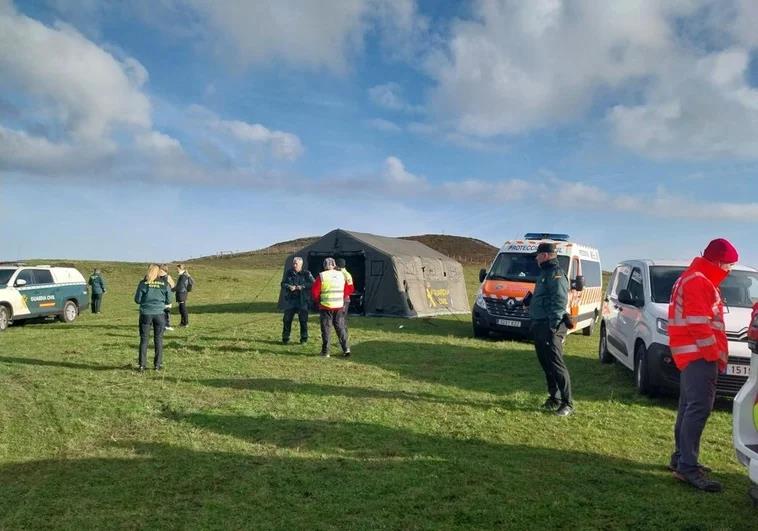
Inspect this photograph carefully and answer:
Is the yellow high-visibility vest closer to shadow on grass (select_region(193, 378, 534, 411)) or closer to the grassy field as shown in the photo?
the grassy field

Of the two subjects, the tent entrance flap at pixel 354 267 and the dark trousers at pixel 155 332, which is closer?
the dark trousers at pixel 155 332

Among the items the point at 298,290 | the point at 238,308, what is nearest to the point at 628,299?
the point at 298,290

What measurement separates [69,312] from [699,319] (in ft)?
57.2

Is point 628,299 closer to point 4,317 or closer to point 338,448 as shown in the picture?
point 338,448

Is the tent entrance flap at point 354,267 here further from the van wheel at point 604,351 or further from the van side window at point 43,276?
the van wheel at point 604,351

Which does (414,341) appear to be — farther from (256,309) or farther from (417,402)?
(256,309)

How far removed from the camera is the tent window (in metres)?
17.7

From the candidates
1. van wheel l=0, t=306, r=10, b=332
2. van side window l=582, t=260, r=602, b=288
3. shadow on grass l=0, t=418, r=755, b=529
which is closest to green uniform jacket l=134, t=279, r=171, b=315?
shadow on grass l=0, t=418, r=755, b=529

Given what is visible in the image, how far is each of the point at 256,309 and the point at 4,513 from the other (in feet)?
56.8

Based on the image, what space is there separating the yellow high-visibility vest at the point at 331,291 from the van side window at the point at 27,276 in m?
10.3

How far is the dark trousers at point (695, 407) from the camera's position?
4.54m

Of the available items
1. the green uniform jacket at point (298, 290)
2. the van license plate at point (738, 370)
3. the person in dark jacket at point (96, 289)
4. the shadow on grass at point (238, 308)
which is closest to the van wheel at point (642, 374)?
the van license plate at point (738, 370)

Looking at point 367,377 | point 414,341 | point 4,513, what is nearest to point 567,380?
point 367,377

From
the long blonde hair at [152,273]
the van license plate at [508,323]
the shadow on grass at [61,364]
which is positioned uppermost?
the long blonde hair at [152,273]
